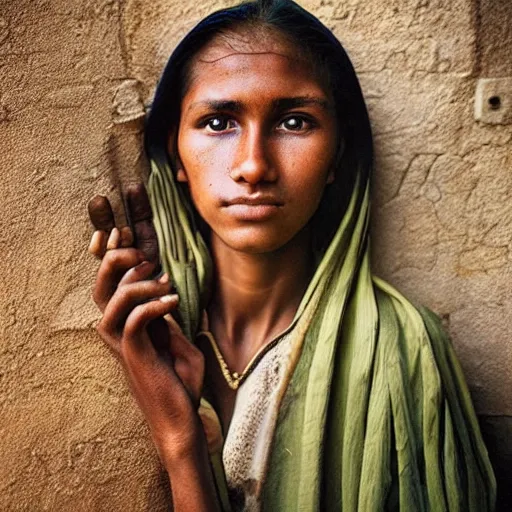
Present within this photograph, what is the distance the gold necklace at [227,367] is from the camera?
148cm

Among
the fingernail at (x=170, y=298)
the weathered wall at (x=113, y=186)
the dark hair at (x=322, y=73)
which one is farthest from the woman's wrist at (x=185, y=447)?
the dark hair at (x=322, y=73)

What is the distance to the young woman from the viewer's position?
1354 millimetres

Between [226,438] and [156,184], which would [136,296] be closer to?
[156,184]

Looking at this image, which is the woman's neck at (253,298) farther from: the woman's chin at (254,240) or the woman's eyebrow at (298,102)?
the woman's eyebrow at (298,102)

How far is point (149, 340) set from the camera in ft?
4.63

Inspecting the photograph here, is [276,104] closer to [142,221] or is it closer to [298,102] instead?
[298,102]

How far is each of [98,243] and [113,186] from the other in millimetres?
133

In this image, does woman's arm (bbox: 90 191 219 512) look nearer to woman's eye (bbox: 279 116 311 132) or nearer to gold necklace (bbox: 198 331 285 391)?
gold necklace (bbox: 198 331 285 391)

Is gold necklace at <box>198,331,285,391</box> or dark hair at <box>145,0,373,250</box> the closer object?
dark hair at <box>145,0,373,250</box>

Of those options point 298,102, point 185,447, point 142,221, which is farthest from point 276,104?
point 185,447

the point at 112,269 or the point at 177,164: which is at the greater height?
the point at 177,164

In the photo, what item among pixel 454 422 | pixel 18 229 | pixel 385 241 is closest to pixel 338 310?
pixel 385 241

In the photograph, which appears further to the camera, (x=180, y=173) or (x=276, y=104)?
(x=180, y=173)

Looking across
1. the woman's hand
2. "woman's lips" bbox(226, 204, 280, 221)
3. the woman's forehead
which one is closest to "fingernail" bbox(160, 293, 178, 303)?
the woman's hand
